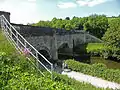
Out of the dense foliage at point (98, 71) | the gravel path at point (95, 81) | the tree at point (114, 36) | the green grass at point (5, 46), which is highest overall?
the green grass at point (5, 46)

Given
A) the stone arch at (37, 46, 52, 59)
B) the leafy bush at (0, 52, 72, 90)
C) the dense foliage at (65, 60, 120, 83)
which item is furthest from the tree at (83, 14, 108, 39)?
the leafy bush at (0, 52, 72, 90)

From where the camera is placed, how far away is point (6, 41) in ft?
47.5

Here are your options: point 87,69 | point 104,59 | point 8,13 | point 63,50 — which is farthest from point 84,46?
point 8,13

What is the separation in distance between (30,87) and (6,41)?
827 centimetres

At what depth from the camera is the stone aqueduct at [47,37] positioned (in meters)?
22.2

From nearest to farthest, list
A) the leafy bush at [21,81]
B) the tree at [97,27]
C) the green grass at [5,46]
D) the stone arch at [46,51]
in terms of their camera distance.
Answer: the leafy bush at [21,81] < the green grass at [5,46] < the stone arch at [46,51] < the tree at [97,27]

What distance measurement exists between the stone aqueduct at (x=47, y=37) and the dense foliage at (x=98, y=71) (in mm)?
4415

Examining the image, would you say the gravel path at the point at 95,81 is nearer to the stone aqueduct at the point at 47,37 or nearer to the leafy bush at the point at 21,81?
the stone aqueduct at the point at 47,37

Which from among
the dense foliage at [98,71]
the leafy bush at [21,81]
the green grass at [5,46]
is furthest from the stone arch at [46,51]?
the leafy bush at [21,81]

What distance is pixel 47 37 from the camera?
1182 inches

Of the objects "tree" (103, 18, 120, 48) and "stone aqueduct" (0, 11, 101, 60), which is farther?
"tree" (103, 18, 120, 48)

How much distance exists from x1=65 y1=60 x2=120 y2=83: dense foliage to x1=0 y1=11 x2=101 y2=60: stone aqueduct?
4415 millimetres

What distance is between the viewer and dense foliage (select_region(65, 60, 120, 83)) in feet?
66.5

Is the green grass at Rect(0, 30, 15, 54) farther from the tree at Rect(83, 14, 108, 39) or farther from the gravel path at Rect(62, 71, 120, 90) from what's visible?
the tree at Rect(83, 14, 108, 39)
